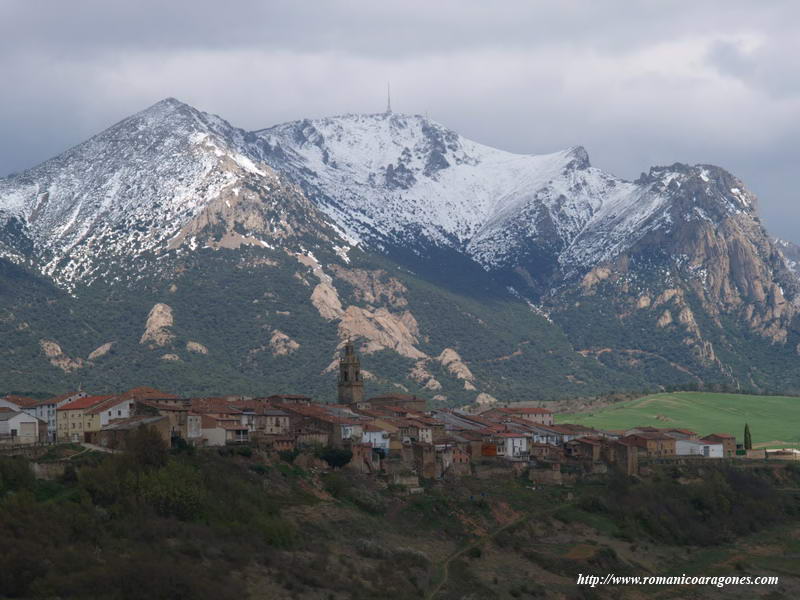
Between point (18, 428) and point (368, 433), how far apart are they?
29.7 meters

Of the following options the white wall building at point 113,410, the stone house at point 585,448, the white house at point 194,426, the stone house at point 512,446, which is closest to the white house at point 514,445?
the stone house at point 512,446

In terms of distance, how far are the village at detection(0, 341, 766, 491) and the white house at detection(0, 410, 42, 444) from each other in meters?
0.08

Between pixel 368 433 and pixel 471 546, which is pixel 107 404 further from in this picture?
pixel 471 546

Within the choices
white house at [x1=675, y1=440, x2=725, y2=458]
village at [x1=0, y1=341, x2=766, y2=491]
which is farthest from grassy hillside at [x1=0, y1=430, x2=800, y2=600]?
white house at [x1=675, y1=440, x2=725, y2=458]

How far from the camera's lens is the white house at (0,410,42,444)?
105438mm

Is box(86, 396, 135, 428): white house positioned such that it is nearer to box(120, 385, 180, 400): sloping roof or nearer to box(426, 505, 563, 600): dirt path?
box(120, 385, 180, 400): sloping roof

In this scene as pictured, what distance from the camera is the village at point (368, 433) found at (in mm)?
110438

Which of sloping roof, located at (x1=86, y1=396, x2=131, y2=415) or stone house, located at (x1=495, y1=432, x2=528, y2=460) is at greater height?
sloping roof, located at (x1=86, y1=396, x2=131, y2=415)

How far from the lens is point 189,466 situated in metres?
97.9

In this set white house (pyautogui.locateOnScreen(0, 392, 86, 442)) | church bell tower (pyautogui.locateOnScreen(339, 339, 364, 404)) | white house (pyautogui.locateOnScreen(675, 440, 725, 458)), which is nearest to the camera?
white house (pyautogui.locateOnScreen(0, 392, 86, 442))

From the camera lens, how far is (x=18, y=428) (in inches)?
4245

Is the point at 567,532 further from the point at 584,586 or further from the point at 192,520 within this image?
the point at 192,520

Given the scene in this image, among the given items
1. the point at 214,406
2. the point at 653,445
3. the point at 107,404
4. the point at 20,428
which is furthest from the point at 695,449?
the point at 20,428

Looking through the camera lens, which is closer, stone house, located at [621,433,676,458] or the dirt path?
the dirt path
